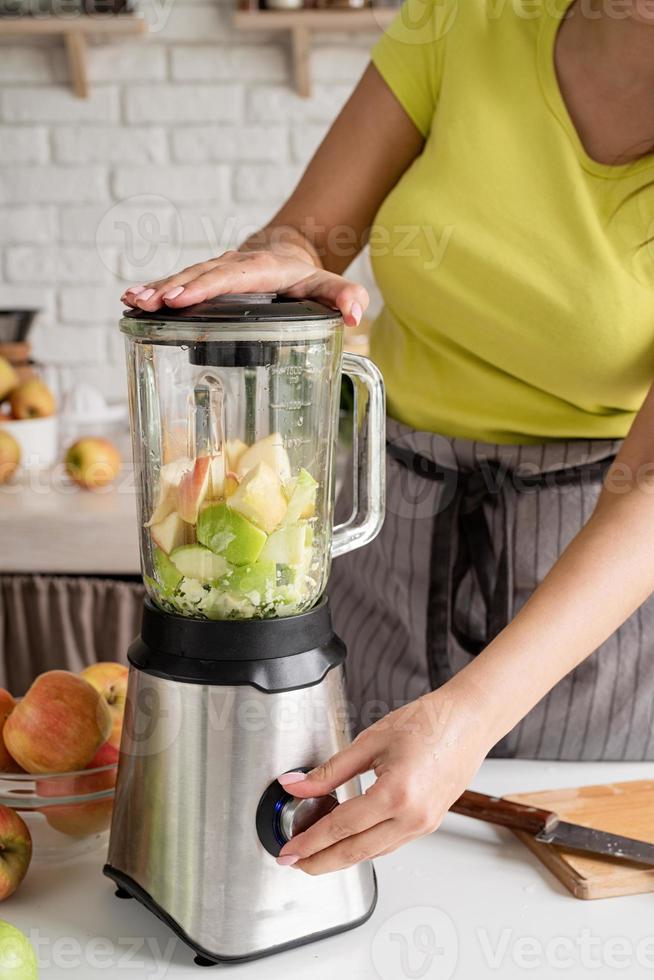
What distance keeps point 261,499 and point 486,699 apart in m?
0.17

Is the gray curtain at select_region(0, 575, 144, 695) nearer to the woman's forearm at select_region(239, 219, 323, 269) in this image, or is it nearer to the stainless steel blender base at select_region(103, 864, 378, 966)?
the woman's forearm at select_region(239, 219, 323, 269)

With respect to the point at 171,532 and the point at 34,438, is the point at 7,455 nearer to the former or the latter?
the point at 34,438

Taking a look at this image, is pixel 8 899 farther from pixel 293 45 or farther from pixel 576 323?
pixel 293 45

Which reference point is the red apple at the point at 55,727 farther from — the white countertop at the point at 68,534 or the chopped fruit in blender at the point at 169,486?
the white countertop at the point at 68,534

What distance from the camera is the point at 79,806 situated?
2.39 ft

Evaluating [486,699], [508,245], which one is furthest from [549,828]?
[508,245]

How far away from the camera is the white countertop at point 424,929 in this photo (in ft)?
2.02

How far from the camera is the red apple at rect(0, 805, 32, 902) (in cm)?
67

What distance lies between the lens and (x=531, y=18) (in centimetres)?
95

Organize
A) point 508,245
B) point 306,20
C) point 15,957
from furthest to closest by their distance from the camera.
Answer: point 306,20
point 508,245
point 15,957

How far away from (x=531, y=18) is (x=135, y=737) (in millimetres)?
689

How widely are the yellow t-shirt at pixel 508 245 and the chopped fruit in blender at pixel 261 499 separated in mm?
364

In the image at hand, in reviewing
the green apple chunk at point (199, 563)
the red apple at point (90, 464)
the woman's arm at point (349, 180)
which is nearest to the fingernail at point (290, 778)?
the green apple chunk at point (199, 563)

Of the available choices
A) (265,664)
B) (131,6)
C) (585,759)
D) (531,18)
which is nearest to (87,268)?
(131,6)
